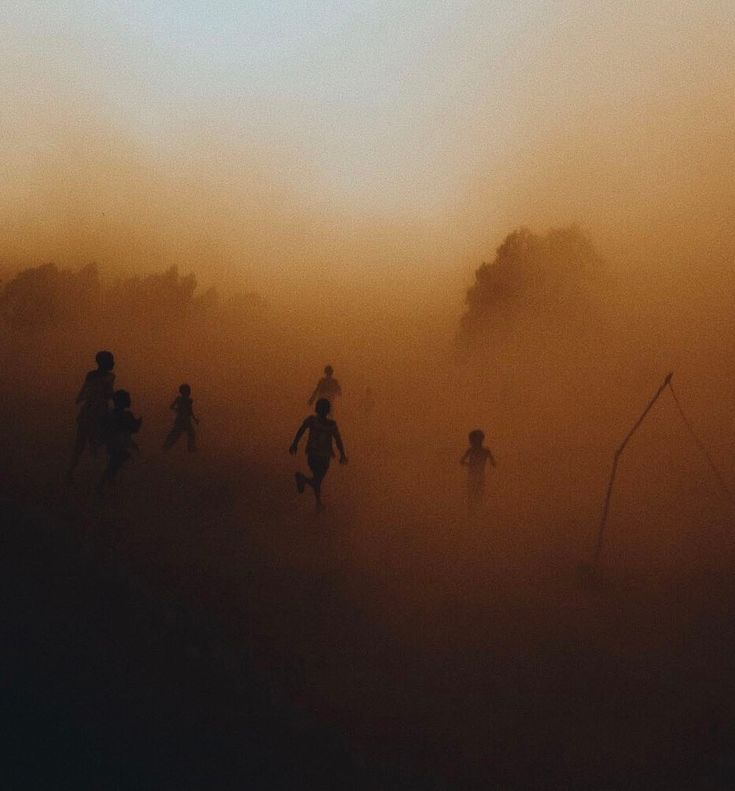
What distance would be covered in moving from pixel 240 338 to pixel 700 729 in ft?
191

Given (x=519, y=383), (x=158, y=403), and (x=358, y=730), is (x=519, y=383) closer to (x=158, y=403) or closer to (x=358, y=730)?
(x=158, y=403)

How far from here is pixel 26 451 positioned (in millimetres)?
14359

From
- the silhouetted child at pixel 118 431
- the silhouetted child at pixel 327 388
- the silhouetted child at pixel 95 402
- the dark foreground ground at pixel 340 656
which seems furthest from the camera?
the silhouetted child at pixel 327 388

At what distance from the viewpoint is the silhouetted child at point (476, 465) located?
39.8ft

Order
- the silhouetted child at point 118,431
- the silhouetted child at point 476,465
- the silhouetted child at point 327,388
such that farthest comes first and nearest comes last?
1. the silhouetted child at point 327,388
2. the silhouetted child at point 476,465
3. the silhouetted child at point 118,431

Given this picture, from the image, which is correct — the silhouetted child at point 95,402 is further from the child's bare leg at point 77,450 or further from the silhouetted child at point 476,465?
the silhouetted child at point 476,465

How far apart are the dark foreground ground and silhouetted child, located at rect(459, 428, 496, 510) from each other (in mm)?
1451

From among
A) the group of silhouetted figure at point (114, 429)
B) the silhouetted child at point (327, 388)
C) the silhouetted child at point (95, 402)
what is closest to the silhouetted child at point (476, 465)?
the group of silhouetted figure at point (114, 429)

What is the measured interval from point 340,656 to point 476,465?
597 cm

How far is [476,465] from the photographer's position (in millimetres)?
12180

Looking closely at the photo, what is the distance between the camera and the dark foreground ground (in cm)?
518

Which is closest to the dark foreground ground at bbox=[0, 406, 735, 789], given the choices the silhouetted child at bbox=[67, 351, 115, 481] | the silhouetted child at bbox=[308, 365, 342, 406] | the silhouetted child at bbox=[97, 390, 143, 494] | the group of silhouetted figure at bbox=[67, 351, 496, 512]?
the silhouetted child at bbox=[97, 390, 143, 494]

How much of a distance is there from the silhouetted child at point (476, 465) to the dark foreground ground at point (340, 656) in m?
1.45

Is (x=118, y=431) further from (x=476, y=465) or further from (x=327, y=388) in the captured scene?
(x=327, y=388)
